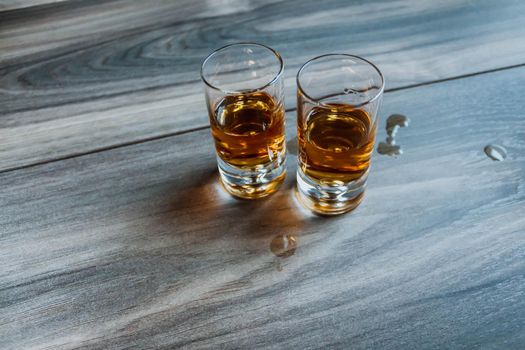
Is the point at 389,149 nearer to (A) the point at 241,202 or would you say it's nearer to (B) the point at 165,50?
(A) the point at 241,202

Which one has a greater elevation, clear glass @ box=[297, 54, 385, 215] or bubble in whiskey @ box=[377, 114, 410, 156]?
clear glass @ box=[297, 54, 385, 215]

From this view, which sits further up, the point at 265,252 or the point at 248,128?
the point at 248,128

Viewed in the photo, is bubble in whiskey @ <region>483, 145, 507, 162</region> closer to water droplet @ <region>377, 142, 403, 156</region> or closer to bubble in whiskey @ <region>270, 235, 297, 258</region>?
water droplet @ <region>377, 142, 403, 156</region>

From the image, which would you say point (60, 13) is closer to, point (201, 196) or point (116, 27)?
point (116, 27)

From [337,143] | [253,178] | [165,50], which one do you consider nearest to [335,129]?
[337,143]

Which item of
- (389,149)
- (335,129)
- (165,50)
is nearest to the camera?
(335,129)

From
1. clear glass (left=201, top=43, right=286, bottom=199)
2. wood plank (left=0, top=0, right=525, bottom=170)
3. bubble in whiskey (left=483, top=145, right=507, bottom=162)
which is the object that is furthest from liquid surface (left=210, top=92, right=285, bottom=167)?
bubble in whiskey (left=483, top=145, right=507, bottom=162)

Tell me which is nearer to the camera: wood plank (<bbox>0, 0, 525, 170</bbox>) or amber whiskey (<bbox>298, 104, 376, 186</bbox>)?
amber whiskey (<bbox>298, 104, 376, 186</bbox>)
